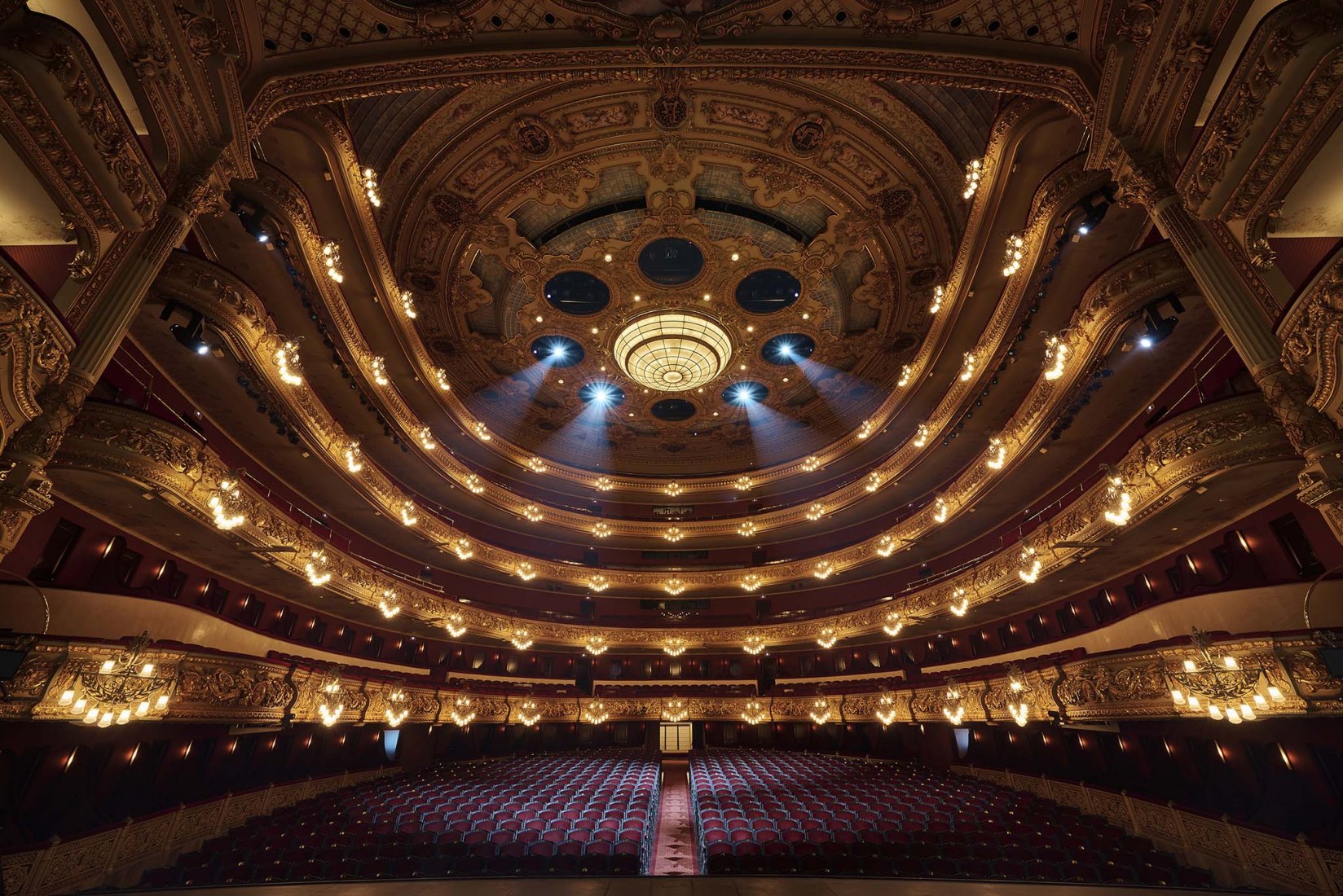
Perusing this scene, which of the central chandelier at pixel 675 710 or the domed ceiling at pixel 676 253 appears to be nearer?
the domed ceiling at pixel 676 253

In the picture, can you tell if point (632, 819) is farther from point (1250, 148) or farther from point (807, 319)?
point (807, 319)

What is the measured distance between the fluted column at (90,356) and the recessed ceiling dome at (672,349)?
1375 centimetres

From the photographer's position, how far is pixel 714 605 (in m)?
25.7

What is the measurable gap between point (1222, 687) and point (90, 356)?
14.1m

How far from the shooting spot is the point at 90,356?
195 inches

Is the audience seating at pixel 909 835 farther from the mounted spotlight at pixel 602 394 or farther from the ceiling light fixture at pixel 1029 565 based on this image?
the mounted spotlight at pixel 602 394

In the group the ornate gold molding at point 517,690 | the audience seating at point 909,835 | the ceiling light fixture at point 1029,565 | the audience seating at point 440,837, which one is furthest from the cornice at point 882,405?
the audience seating at point 440,837

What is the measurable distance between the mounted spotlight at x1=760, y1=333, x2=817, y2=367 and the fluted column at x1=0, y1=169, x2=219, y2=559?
1669 centimetres

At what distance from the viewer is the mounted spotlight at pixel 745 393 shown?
22145 millimetres

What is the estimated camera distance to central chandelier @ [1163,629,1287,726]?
6660mm

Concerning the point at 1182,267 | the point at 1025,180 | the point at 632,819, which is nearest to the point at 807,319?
the point at 1025,180

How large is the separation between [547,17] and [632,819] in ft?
44.2

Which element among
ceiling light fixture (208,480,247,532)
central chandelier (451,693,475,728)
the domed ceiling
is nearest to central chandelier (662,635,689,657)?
central chandelier (451,693,475,728)

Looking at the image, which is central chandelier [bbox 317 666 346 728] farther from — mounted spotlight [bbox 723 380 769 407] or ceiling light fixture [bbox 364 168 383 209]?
mounted spotlight [bbox 723 380 769 407]
